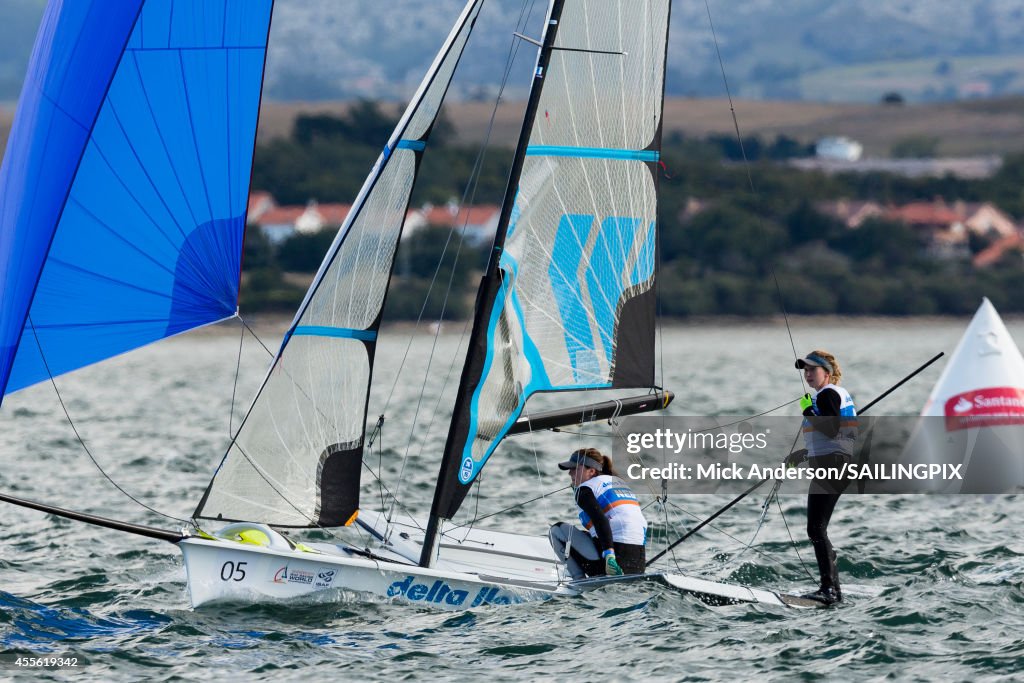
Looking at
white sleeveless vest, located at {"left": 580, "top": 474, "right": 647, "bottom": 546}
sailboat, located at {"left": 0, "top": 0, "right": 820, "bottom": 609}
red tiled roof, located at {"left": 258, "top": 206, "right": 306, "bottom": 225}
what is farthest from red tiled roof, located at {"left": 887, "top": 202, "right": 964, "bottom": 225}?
white sleeveless vest, located at {"left": 580, "top": 474, "right": 647, "bottom": 546}

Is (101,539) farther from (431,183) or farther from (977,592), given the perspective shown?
(431,183)

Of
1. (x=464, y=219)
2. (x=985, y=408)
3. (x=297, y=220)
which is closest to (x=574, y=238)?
(x=985, y=408)

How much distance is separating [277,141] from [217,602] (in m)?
62.8

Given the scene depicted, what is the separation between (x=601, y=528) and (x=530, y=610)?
0.66 meters

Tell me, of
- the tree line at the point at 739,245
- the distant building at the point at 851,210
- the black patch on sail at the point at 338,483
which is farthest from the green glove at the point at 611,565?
the distant building at the point at 851,210

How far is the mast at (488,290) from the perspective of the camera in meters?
8.72

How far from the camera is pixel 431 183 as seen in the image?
63.6 m

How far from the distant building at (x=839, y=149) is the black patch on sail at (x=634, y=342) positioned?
71155mm

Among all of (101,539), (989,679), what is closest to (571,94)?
(989,679)

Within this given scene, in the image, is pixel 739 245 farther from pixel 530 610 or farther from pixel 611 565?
pixel 530 610

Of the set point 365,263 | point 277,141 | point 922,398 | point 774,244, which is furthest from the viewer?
point 277,141

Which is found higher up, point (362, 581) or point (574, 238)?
point (574, 238)

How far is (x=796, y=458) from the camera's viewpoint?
874cm

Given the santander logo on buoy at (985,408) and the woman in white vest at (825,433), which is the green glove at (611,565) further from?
the santander logo on buoy at (985,408)
